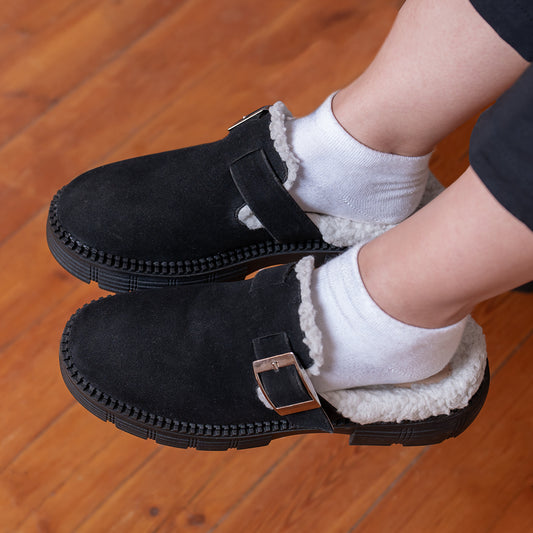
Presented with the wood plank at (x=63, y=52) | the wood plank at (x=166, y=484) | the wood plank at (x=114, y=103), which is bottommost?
the wood plank at (x=166, y=484)

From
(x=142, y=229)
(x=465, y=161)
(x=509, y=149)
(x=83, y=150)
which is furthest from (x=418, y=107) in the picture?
(x=83, y=150)

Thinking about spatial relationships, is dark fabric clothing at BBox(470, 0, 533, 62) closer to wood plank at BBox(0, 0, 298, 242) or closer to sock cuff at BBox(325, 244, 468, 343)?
sock cuff at BBox(325, 244, 468, 343)

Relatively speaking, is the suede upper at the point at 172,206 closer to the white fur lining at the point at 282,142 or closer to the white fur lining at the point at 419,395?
the white fur lining at the point at 282,142

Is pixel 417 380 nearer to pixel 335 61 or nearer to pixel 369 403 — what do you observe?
pixel 369 403

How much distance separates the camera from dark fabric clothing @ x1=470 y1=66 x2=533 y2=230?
0.42 metres

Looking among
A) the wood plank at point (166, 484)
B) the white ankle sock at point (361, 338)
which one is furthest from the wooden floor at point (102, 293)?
the white ankle sock at point (361, 338)

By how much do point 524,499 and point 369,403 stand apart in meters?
0.30

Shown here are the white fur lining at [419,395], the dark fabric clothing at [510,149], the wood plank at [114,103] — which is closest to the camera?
the dark fabric clothing at [510,149]

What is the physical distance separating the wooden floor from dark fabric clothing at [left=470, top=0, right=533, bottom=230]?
1.54ft

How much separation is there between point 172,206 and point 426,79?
1.01 feet

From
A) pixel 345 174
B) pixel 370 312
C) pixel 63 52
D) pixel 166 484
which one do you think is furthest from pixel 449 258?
pixel 63 52

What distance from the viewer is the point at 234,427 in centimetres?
67

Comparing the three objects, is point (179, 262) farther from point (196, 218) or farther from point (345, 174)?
point (345, 174)

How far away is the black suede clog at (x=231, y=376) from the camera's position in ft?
2.03
